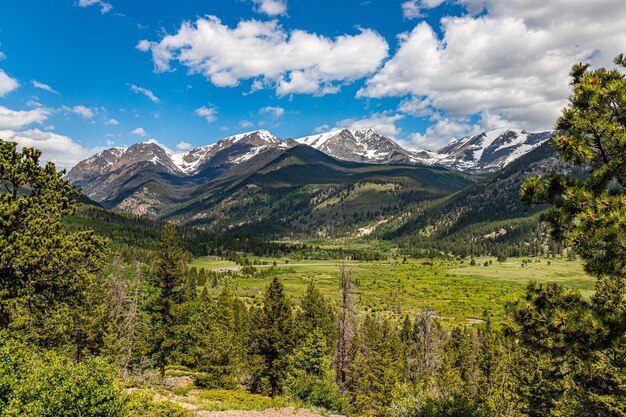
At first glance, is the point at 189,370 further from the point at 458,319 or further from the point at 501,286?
the point at 501,286

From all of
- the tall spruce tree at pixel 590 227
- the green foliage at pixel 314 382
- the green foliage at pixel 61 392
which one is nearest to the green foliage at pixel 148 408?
the green foliage at pixel 61 392

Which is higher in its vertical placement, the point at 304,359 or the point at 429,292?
the point at 304,359

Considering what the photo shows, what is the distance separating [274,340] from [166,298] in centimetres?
1521

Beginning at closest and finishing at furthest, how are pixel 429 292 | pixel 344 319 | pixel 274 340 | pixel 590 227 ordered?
pixel 590 227, pixel 274 340, pixel 344 319, pixel 429 292

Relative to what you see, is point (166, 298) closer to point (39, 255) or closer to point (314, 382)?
point (314, 382)

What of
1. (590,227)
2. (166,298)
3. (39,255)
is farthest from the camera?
(166,298)

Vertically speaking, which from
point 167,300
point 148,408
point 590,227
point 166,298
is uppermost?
point 590,227

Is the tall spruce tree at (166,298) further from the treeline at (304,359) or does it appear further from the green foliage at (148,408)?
the green foliage at (148,408)

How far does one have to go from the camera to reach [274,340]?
50812 millimetres

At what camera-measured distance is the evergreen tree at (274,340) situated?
50.2 m

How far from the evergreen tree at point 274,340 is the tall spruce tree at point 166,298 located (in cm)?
1130

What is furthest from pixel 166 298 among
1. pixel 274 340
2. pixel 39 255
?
pixel 39 255

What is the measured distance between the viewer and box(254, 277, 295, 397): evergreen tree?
1975 inches

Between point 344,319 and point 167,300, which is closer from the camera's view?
point 167,300
